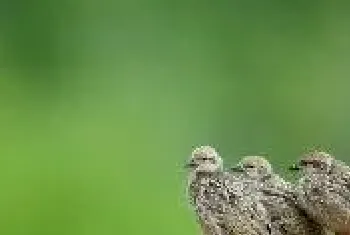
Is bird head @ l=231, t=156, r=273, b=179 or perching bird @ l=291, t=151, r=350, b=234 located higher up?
bird head @ l=231, t=156, r=273, b=179

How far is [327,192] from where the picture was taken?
802 mm

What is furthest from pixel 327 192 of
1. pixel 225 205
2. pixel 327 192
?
pixel 225 205

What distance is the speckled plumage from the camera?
80cm

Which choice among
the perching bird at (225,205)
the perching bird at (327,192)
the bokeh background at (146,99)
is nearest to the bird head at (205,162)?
the perching bird at (225,205)

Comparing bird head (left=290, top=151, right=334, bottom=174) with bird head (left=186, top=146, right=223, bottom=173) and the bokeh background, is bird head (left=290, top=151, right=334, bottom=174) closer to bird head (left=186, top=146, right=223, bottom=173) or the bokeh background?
bird head (left=186, top=146, right=223, bottom=173)

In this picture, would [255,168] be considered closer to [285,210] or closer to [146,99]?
[285,210]

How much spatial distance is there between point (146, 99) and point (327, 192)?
121 cm

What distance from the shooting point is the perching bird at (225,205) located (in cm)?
81

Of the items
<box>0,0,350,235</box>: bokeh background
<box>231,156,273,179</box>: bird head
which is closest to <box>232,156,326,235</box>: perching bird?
<box>231,156,273,179</box>: bird head

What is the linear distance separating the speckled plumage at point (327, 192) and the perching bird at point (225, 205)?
52 millimetres

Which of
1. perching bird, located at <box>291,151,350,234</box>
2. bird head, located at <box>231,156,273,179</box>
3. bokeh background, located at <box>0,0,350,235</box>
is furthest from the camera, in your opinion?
bokeh background, located at <box>0,0,350,235</box>

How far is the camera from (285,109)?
1985mm

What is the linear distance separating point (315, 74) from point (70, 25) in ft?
2.19

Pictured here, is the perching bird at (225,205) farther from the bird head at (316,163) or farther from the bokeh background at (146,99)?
the bokeh background at (146,99)
